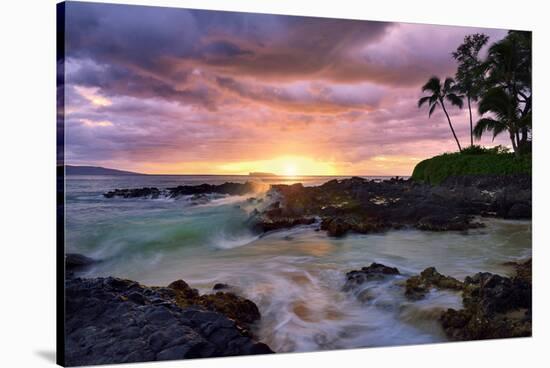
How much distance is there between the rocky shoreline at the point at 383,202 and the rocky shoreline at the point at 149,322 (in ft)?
2.66

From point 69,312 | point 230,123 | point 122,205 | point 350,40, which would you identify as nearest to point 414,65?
point 350,40

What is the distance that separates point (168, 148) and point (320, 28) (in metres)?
1.79

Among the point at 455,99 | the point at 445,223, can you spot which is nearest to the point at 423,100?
the point at 455,99

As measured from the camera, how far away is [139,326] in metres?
6.20

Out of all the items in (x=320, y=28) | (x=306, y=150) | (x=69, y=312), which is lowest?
(x=69, y=312)

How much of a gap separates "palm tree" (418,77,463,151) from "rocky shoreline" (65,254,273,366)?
8.79 feet

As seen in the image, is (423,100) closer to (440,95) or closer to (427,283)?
(440,95)

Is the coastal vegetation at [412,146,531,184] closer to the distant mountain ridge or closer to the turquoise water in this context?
the turquoise water

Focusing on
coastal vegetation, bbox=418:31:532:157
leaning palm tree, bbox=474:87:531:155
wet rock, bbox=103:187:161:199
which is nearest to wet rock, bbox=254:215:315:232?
wet rock, bbox=103:187:161:199

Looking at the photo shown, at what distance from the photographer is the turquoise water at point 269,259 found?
632cm

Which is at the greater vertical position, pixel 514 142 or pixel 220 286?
pixel 514 142

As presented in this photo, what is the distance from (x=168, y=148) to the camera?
6.64m

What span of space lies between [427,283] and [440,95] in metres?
1.86
